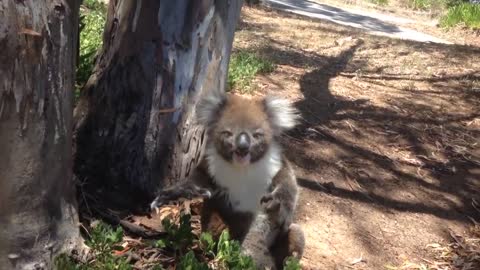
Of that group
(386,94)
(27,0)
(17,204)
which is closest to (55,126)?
(17,204)

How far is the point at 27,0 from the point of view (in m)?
2.00

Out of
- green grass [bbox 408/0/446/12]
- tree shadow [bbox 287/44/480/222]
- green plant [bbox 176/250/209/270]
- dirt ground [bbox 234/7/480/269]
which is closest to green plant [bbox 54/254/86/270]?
green plant [bbox 176/250/209/270]

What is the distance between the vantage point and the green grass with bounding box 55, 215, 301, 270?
98.2 inches

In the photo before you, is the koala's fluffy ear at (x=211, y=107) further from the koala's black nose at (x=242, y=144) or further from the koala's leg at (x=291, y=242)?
the koala's leg at (x=291, y=242)

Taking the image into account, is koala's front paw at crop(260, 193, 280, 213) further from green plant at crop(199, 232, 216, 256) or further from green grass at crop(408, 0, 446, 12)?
green grass at crop(408, 0, 446, 12)

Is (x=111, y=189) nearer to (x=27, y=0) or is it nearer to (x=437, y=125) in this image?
(x=27, y=0)

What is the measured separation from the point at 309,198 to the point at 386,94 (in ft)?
7.47

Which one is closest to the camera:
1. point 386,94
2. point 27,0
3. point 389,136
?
point 27,0

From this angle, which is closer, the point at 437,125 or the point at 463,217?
the point at 463,217

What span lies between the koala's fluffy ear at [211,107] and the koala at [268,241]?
505mm

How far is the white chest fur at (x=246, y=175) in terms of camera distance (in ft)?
9.40

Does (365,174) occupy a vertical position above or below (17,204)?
below

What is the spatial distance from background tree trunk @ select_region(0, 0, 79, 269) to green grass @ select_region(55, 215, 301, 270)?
16 cm

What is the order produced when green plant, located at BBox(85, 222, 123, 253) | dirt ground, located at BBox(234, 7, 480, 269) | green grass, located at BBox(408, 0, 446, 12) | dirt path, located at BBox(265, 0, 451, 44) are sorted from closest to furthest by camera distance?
green plant, located at BBox(85, 222, 123, 253) → dirt ground, located at BBox(234, 7, 480, 269) → dirt path, located at BBox(265, 0, 451, 44) → green grass, located at BBox(408, 0, 446, 12)
